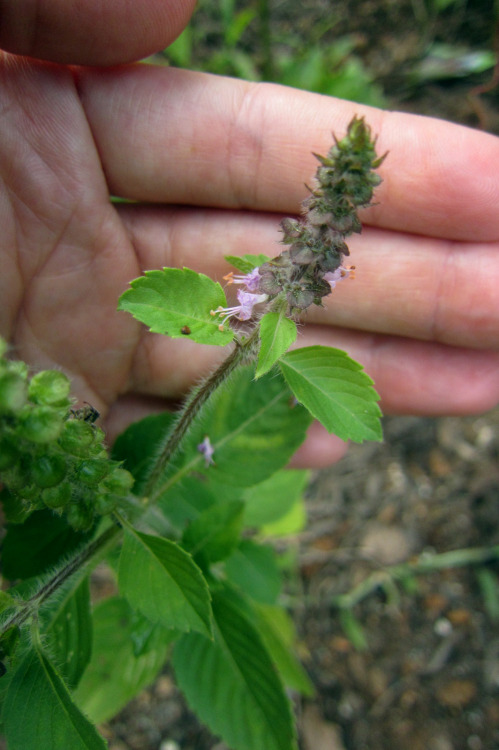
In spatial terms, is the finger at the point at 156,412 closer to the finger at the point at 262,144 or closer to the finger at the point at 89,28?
the finger at the point at 262,144

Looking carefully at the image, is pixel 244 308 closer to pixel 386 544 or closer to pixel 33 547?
pixel 33 547

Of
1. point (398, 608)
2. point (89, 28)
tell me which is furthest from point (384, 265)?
point (398, 608)

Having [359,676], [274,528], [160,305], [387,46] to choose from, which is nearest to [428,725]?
[359,676]

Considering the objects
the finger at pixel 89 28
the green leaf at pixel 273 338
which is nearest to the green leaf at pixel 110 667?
the green leaf at pixel 273 338

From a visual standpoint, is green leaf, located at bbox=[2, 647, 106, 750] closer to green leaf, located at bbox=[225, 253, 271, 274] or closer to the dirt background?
green leaf, located at bbox=[225, 253, 271, 274]

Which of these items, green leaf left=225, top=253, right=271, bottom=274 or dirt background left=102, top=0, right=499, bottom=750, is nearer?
green leaf left=225, top=253, right=271, bottom=274

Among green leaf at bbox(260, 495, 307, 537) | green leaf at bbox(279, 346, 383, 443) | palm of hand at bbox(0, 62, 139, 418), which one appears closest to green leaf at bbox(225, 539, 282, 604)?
green leaf at bbox(260, 495, 307, 537)
